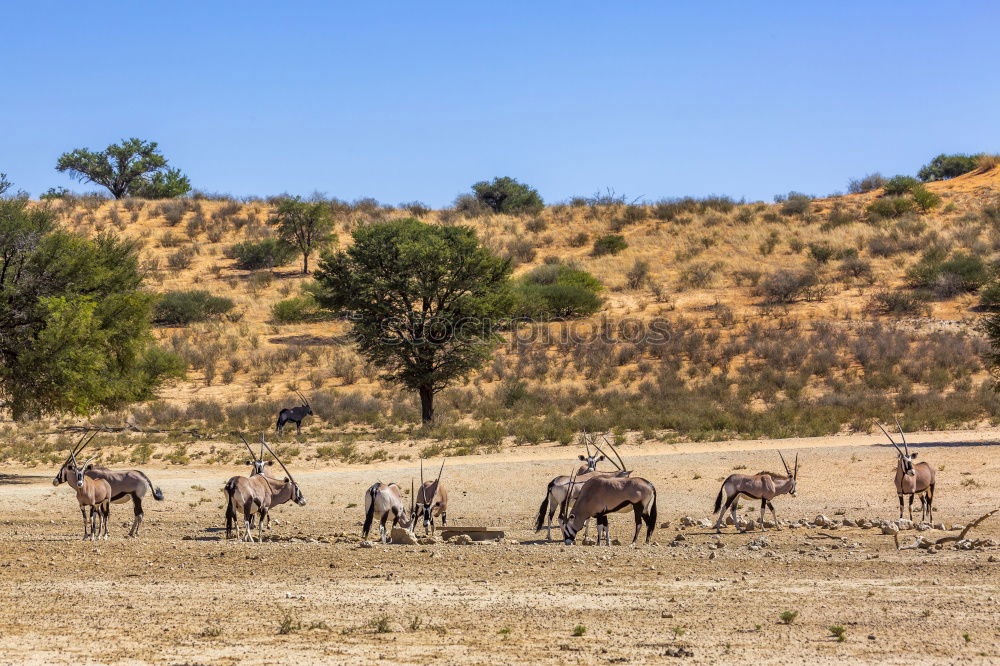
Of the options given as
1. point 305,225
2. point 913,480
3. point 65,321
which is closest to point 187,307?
point 305,225

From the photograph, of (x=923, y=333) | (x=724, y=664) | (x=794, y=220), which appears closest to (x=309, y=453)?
(x=724, y=664)

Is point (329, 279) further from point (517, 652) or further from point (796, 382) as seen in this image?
point (517, 652)

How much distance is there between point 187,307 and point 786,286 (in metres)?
27.0

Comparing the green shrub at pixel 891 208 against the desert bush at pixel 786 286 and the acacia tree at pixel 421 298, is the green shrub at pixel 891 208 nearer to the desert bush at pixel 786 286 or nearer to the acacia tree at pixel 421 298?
the desert bush at pixel 786 286

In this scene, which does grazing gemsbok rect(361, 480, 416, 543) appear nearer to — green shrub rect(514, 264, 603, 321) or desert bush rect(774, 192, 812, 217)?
green shrub rect(514, 264, 603, 321)

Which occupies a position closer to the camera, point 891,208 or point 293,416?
point 293,416

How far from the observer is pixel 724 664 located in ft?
27.3

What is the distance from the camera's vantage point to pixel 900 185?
223ft

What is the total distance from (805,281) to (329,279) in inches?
977

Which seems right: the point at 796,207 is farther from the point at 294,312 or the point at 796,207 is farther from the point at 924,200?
the point at 294,312

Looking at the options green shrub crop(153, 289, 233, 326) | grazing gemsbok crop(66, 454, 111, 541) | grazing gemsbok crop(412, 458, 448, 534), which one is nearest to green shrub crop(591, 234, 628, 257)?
green shrub crop(153, 289, 233, 326)

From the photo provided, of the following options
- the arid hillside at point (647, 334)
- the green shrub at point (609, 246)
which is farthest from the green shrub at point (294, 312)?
the green shrub at point (609, 246)

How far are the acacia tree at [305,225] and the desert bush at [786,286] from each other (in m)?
22.6

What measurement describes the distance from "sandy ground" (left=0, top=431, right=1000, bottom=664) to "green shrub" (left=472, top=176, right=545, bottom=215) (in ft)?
186
